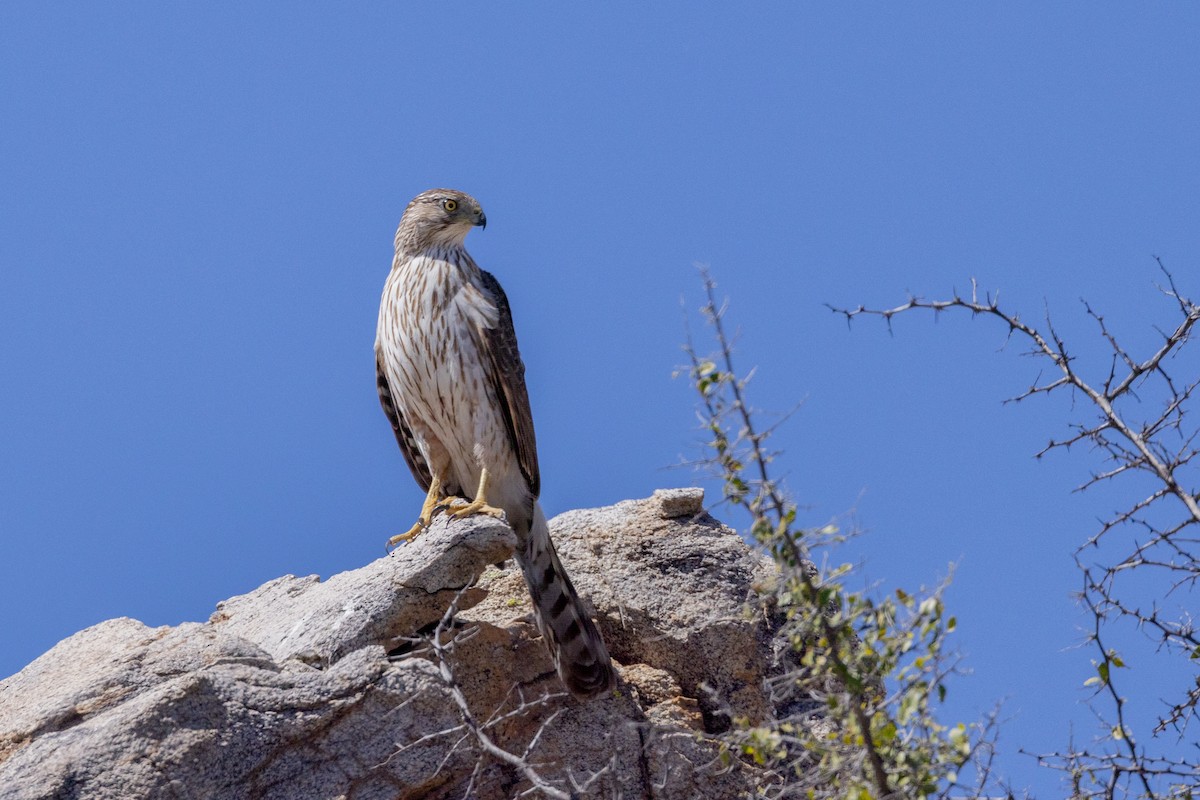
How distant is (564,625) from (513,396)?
135 centimetres

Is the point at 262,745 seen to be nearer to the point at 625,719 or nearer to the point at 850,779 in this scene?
the point at 625,719

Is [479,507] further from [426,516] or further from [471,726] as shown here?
[471,726]

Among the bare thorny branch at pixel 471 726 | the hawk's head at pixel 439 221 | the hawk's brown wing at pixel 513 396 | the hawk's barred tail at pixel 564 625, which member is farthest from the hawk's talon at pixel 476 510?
the hawk's head at pixel 439 221

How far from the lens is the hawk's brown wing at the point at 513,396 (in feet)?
24.4

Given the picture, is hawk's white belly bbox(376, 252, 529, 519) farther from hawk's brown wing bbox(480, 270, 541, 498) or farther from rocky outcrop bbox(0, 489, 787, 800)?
rocky outcrop bbox(0, 489, 787, 800)

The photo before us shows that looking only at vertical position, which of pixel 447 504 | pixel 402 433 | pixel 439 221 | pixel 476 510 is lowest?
pixel 476 510

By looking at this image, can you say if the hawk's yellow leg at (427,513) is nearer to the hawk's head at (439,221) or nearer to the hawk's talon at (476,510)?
the hawk's talon at (476,510)

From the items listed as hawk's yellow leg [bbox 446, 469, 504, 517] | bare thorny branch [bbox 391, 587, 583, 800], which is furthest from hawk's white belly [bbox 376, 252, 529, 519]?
bare thorny branch [bbox 391, 587, 583, 800]

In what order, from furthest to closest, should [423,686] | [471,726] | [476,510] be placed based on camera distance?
1. [476,510]
2. [423,686]
3. [471,726]

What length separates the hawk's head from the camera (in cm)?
799

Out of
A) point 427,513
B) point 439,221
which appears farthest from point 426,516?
point 439,221

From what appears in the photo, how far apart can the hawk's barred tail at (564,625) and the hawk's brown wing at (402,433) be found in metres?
1.17

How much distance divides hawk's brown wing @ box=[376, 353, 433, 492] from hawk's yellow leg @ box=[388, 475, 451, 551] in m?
0.10

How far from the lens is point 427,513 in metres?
7.41
